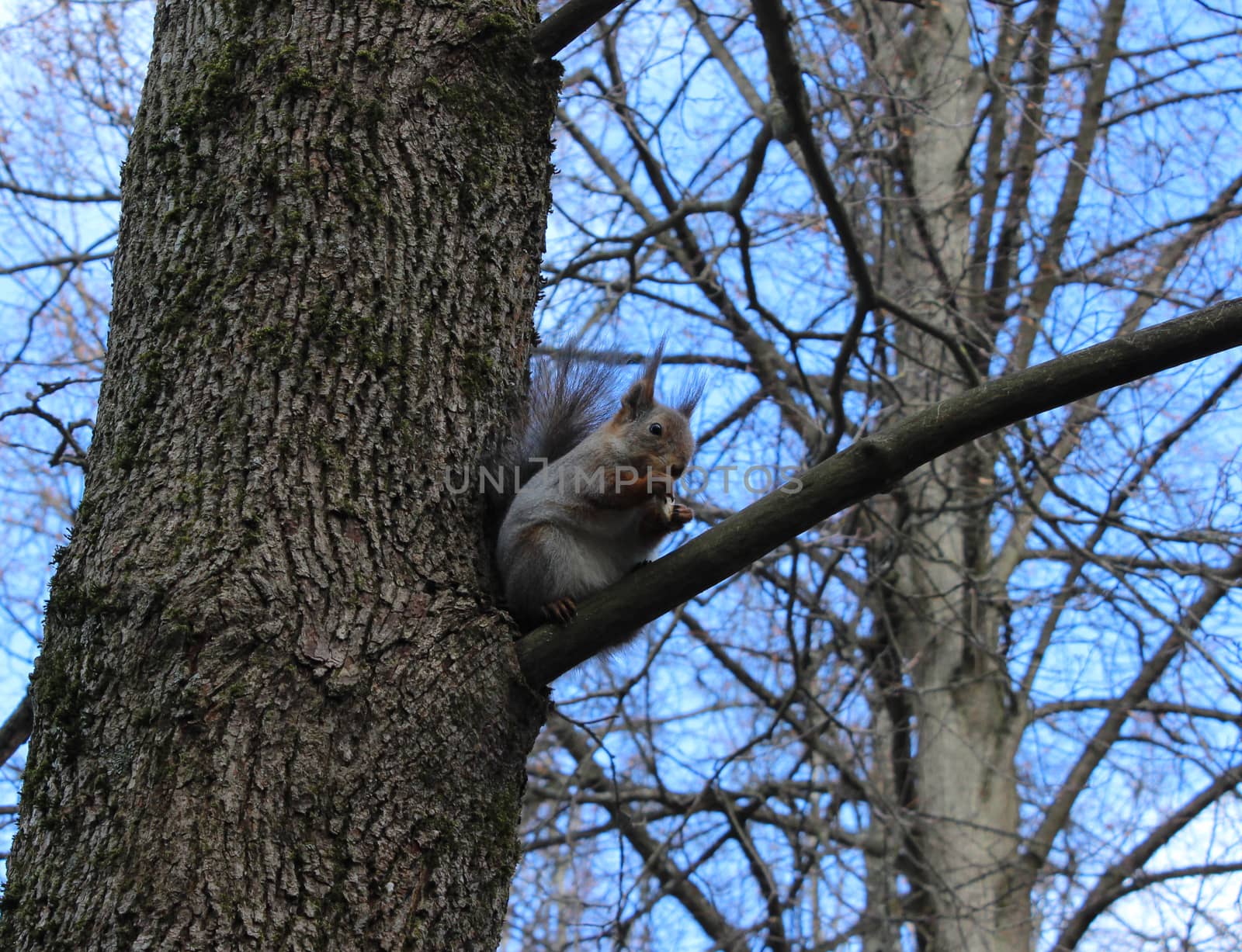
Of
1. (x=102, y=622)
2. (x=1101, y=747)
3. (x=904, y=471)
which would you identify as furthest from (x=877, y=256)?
(x=102, y=622)

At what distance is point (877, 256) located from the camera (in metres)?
A: 4.93

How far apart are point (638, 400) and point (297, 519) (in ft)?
3.56

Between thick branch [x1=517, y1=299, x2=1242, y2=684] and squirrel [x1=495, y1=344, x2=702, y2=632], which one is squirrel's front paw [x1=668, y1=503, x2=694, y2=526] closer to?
squirrel [x1=495, y1=344, x2=702, y2=632]

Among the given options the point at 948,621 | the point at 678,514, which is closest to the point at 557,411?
the point at 678,514

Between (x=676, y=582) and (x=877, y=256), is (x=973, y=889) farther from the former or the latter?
(x=676, y=582)

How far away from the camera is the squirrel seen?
1.97 metres

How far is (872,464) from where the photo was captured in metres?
1.45

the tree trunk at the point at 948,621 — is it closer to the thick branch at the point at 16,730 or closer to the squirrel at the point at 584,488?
the squirrel at the point at 584,488

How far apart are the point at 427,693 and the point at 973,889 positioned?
3713 mm

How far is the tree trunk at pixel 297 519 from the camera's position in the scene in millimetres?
1306

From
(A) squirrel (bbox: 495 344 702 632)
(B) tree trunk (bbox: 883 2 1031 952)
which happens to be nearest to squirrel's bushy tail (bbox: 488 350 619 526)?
(A) squirrel (bbox: 495 344 702 632)

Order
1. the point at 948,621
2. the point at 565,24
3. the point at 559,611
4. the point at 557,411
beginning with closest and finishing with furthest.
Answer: the point at 559,611 → the point at 565,24 → the point at 557,411 → the point at 948,621

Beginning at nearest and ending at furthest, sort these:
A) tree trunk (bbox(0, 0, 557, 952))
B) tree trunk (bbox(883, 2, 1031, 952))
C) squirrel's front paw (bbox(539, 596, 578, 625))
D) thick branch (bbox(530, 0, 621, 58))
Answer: tree trunk (bbox(0, 0, 557, 952)), squirrel's front paw (bbox(539, 596, 578, 625)), thick branch (bbox(530, 0, 621, 58)), tree trunk (bbox(883, 2, 1031, 952))

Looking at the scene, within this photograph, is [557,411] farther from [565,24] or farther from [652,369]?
[565,24]
